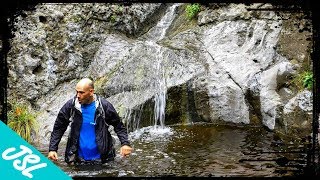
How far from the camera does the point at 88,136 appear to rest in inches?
269

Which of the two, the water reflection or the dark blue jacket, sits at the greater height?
the dark blue jacket

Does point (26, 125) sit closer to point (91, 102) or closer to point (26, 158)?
point (91, 102)

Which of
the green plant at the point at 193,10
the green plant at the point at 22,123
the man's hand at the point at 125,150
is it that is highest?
the green plant at the point at 193,10

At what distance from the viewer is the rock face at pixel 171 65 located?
456 inches

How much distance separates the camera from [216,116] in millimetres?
12094

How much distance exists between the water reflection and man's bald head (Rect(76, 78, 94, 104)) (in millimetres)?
1102

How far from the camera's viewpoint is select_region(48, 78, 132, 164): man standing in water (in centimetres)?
673

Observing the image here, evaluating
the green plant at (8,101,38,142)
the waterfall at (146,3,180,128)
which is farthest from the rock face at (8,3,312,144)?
the green plant at (8,101,38,142)

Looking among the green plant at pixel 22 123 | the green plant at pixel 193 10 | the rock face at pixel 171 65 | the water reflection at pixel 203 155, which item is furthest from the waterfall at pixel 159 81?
the green plant at pixel 22 123

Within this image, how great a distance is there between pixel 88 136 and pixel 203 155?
119 inches

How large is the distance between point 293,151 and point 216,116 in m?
3.24

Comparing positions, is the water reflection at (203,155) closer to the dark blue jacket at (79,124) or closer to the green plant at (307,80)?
the dark blue jacket at (79,124)

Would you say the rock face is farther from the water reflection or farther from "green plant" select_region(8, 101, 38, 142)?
the water reflection

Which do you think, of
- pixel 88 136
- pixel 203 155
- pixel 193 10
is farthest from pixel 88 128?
pixel 193 10
